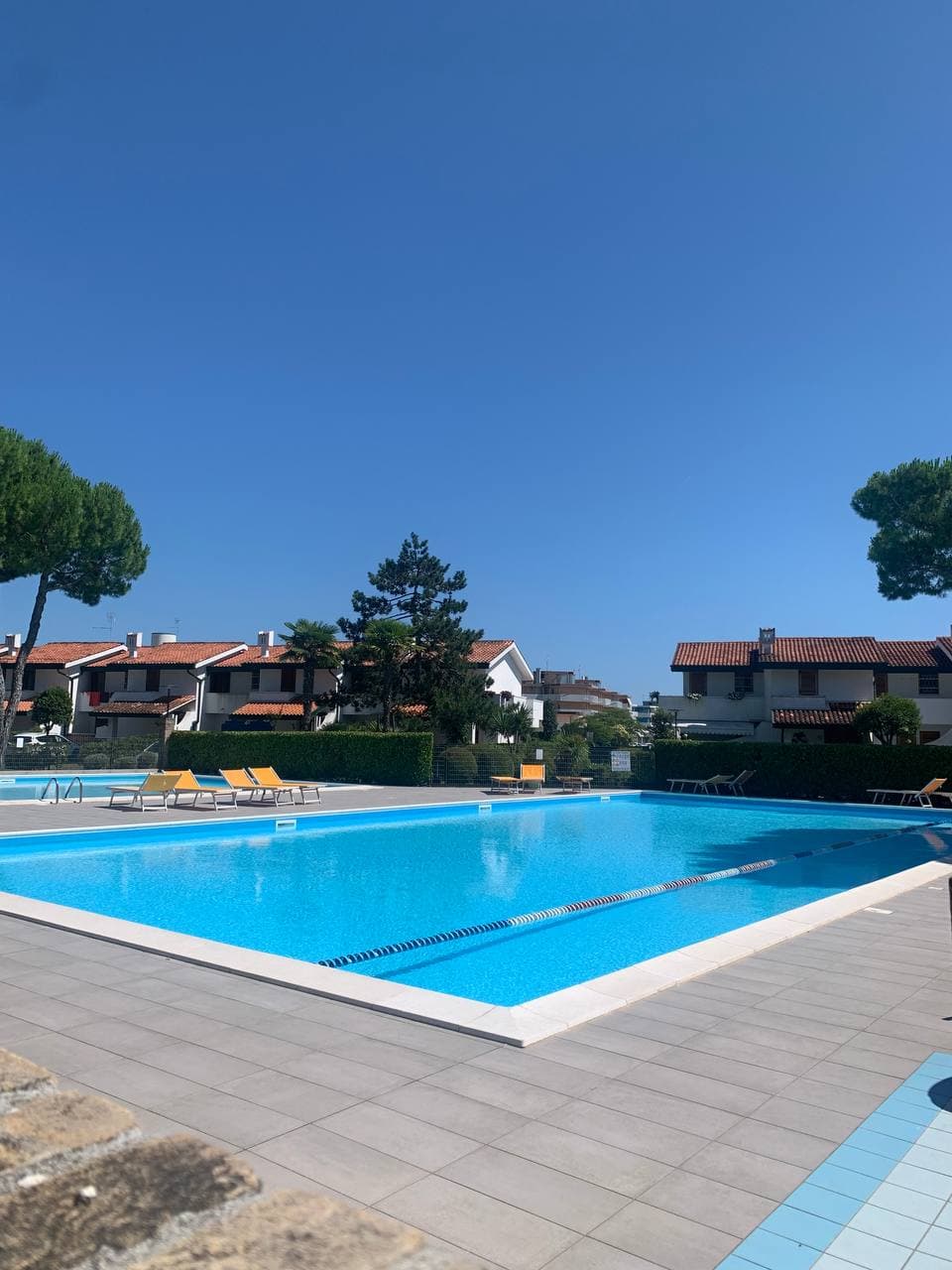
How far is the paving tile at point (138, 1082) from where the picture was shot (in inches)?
144

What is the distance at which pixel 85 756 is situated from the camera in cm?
3353

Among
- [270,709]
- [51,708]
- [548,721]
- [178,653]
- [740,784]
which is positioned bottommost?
[740,784]

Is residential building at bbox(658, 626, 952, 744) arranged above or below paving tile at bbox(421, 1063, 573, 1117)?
above

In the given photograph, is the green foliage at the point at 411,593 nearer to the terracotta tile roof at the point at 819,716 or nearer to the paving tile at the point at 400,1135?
the terracotta tile roof at the point at 819,716

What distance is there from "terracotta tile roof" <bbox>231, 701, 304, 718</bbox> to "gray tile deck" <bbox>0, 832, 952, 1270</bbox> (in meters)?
38.3

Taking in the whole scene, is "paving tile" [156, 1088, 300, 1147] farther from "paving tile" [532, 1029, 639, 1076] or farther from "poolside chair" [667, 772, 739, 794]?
"poolside chair" [667, 772, 739, 794]

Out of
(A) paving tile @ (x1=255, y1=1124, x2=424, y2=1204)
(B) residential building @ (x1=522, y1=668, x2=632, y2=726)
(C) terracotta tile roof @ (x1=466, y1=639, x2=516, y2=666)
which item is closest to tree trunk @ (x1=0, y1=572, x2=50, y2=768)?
(C) terracotta tile roof @ (x1=466, y1=639, x2=516, y2=666)

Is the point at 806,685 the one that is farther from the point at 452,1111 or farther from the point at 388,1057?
the point at 452,1111

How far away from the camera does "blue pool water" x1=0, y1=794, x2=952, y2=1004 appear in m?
8.59

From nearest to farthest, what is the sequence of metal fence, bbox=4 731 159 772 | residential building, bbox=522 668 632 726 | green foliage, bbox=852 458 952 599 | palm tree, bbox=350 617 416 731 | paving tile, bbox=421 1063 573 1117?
paving tile, bbox=421 1063 573 1117 < green foliage, bbox=852 458 952 599 < metal fence, bbox=4 731 159 772 < palm tree, bbox=350 617 416 731 < residential building, bbox=522 668 632 726

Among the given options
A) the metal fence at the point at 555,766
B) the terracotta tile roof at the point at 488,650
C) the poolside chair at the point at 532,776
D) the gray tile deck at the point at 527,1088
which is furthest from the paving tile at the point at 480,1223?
the terracotta tile roof at the point at 488,650

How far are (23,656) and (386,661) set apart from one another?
14072 mm

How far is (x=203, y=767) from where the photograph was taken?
3191 cm

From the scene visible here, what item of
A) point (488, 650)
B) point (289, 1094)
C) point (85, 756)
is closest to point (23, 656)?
point (85, 756)
